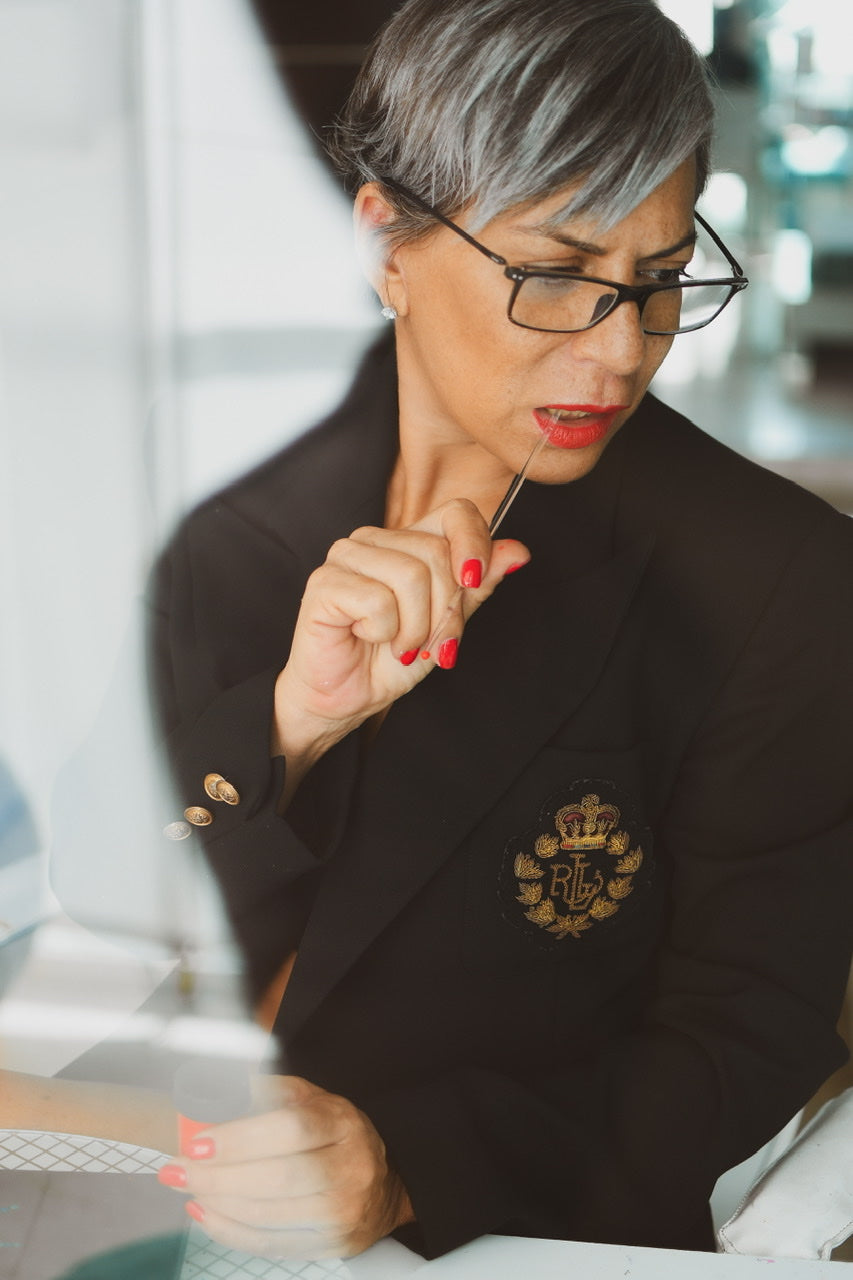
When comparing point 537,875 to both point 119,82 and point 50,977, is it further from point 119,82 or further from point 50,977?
point 119,82

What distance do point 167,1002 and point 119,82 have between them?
798 mm

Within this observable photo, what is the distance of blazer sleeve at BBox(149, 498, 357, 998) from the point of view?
2.24 ft

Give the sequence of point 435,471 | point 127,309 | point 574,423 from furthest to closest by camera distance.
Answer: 1. point 127,309
2. point 435,471
3. point 574,423

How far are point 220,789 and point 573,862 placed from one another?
0.21 metres

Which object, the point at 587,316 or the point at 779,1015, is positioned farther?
the point at 779,1015

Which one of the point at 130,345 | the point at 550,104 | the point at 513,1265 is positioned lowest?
the point at 513,1265

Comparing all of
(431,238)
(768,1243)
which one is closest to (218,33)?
(431,238)

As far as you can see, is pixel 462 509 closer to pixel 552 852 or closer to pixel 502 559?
pixel 502 559

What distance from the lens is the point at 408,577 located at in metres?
0.57

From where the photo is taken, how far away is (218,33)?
0.99 m

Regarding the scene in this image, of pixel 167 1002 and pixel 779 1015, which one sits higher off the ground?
pixel 779 1015

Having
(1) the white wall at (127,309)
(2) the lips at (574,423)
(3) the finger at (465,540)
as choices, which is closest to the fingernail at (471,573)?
(3) the finger at (465,540)

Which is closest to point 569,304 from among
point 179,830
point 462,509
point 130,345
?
point 462,509

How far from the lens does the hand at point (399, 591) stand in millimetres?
578
